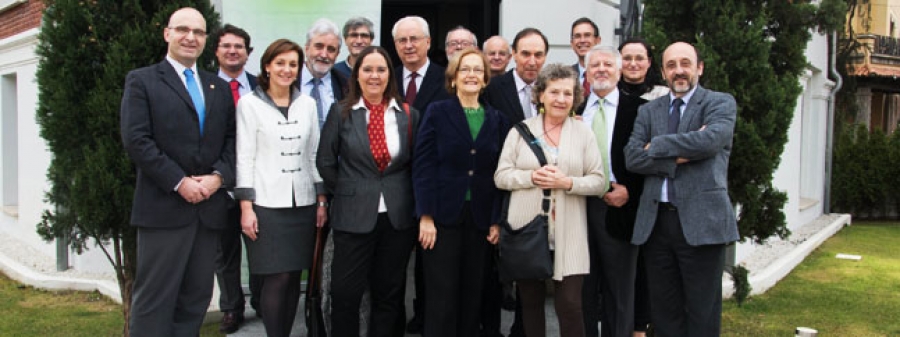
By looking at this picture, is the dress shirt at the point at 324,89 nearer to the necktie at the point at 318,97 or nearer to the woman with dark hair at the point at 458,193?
the necktie at the point at 318,97

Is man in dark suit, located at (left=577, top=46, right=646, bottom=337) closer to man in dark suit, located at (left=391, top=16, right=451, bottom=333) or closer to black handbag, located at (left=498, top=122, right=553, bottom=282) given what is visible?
black handbag, located at (left=498, top=122, right=553, bottom=282)

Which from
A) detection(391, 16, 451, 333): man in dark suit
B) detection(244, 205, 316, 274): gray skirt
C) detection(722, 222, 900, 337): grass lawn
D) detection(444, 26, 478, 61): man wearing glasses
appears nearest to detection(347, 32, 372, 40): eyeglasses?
detection(391, 16, 451, 333): man in dark suit

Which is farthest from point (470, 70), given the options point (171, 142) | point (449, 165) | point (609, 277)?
point (171, 142)

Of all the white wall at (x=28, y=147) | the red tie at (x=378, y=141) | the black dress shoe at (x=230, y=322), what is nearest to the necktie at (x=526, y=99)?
the red tie at (x=378, y=141)

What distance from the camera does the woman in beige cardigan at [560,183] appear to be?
4.27 metres

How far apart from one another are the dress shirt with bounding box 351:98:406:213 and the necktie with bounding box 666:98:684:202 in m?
1.51

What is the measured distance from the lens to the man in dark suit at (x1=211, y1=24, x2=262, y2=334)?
5.23 meters

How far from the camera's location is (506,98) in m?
4.83

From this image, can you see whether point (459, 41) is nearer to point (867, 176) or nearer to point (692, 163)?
point (692, 163)

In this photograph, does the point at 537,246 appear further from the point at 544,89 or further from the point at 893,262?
the point at 893,262

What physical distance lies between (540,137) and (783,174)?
8.21 m

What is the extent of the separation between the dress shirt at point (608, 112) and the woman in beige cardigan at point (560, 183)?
244mm

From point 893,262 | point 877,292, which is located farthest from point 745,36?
point 893,262

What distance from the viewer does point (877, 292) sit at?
8344 mm
